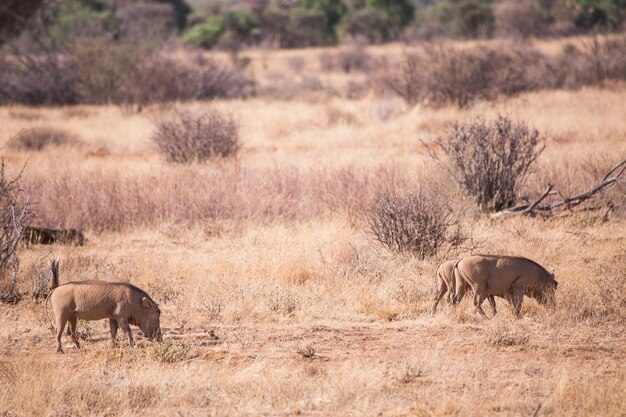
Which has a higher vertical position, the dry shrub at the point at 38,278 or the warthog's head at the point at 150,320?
the warthog's head at the point at 150,320

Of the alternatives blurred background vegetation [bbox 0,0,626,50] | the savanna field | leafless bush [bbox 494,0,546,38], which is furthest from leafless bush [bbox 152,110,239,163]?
leafless bush [bbox 494,0,546,38]

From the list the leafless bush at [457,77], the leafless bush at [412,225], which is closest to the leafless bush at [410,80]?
the leafless bush at [457,77]

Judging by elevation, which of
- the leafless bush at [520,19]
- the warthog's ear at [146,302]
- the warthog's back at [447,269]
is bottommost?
the warthog's back at [447,269]

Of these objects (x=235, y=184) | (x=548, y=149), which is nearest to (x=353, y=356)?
(x=235, y=184)

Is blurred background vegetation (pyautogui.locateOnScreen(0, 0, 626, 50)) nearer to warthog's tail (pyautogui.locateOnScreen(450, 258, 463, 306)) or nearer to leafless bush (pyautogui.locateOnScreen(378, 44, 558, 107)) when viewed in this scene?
leafless bush (pyautogui.locateOnScreen(378, 44, 558, 107))

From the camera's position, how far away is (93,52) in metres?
26.4

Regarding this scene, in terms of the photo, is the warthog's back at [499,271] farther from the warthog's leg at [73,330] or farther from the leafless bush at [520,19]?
the leafless bush at [520,19]

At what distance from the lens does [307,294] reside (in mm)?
7488

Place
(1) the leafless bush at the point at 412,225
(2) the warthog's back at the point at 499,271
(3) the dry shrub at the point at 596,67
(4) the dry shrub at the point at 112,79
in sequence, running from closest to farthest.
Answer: (2) the warthog's back at the point at 499,271, (1) the leafless bush at the point at 412,225, (3) the dry shrub at the point at 596,67, (4) the dry shrub at the point at 112,79

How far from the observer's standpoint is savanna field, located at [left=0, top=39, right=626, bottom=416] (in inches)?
198

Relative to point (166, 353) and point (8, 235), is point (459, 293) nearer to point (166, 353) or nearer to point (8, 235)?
point (166, 353)

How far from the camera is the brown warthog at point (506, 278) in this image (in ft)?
21.3

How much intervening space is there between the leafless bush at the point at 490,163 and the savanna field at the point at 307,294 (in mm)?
259

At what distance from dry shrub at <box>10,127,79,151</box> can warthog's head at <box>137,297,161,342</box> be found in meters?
11.7
